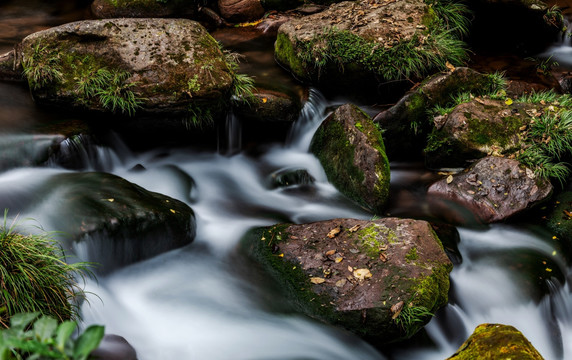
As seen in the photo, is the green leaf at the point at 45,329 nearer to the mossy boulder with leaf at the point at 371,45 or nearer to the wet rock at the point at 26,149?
the wet rock at the point at 26,149

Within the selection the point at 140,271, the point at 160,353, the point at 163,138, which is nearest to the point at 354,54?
the point at 163,138

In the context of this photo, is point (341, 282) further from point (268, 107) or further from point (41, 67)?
point (41, 67)

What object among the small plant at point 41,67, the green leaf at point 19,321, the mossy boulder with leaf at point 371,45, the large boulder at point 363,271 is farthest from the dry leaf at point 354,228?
the small plant at point 41,67

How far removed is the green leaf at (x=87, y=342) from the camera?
830 mm

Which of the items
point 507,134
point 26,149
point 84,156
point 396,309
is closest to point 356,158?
point 507,134

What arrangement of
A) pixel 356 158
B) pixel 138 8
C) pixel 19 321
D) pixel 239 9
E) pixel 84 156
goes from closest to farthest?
1. pixel 19 321
2. pixel 356 158
3. pixel 84 156
4. pixel 138 8
5. pixel 239 9

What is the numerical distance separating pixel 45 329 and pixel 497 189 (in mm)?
4972

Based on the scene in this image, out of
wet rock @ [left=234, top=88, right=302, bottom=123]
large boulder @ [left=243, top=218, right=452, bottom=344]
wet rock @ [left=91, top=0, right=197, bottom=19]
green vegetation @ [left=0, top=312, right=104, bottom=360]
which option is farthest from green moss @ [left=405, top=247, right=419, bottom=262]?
wet rock @ [left=91, top=0, right=197, bottom=19]

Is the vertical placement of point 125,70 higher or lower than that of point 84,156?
higher

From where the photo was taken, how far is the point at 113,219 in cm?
390

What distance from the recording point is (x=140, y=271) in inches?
161

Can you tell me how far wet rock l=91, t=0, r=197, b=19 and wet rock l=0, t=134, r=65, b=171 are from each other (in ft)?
13.4

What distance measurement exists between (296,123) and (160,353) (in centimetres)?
383

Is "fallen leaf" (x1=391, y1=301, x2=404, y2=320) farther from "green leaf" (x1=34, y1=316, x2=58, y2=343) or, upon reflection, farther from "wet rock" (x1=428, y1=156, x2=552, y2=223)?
"green leaf" (x1=34, y1=316, x2=58, y2=343)
